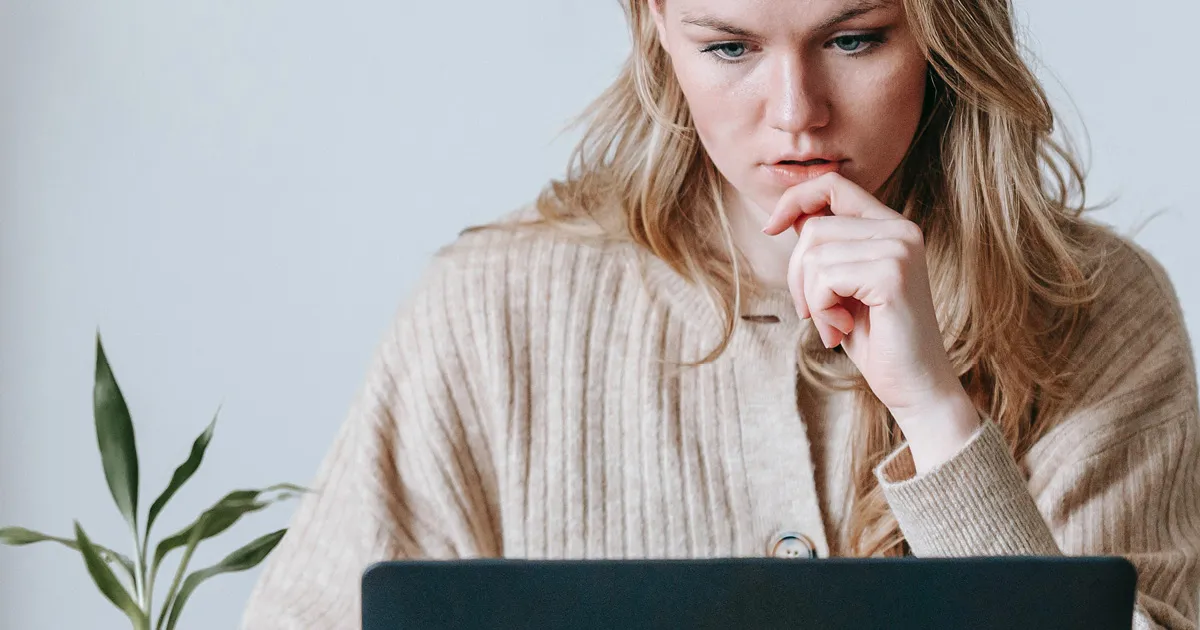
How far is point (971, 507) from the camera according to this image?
1.18 metres

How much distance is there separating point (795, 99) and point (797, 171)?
9 cm

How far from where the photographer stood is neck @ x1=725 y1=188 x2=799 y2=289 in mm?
1467

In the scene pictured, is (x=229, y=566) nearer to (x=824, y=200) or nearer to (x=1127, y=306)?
(x=824, y=200)

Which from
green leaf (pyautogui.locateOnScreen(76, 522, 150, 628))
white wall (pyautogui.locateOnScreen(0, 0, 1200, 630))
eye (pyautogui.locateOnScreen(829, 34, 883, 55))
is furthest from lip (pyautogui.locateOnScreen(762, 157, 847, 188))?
white wall (pyautogui.locateOnScreen(0, 0, 1200, 630))

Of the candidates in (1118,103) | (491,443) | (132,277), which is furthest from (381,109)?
(1118,103)

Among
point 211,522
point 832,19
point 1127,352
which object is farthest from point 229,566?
point 1127,352

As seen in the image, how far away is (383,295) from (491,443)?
0.69m

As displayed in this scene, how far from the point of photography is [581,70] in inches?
81.0

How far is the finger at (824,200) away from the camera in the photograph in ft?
3.96

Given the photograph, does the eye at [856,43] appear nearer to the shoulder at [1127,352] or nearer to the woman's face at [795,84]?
the woman's face at [795,84]

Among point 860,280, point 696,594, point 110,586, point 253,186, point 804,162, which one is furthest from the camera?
point 253,186

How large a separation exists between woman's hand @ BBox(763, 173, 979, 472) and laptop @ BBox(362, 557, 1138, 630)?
51 cm

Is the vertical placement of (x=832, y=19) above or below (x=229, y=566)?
above

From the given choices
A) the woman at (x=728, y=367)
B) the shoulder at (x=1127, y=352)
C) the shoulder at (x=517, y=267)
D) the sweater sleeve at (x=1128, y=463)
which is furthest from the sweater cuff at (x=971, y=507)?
the shoulder at (x=517, y=267)
